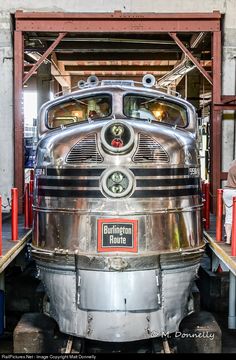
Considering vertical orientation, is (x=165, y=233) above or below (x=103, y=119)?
below

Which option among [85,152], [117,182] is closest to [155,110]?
[85,152]

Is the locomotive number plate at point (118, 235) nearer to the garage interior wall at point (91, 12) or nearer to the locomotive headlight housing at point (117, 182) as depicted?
the locomotive headlight housing at point (117, 182)

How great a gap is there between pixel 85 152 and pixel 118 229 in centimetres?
92

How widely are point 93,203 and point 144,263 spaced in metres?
0.84

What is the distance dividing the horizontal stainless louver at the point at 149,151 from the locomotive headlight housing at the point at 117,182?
0.21 meters

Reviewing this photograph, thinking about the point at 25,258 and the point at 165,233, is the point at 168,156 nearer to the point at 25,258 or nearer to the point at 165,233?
the point at 165,233

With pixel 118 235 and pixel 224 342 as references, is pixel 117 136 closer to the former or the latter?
pixel 118 235

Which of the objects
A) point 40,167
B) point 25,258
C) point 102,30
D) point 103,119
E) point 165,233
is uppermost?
point 102,30

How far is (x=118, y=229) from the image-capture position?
634cm

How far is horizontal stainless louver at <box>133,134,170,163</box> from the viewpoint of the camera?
6.47 meters

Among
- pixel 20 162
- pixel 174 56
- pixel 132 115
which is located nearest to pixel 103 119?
pixel 132 115

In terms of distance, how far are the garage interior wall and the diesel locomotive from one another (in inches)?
216

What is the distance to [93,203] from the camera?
644 centimetres

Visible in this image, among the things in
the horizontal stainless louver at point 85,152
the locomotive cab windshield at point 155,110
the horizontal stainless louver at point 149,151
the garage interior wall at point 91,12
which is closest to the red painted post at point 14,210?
the horizontal stainless louver at point 85,152
